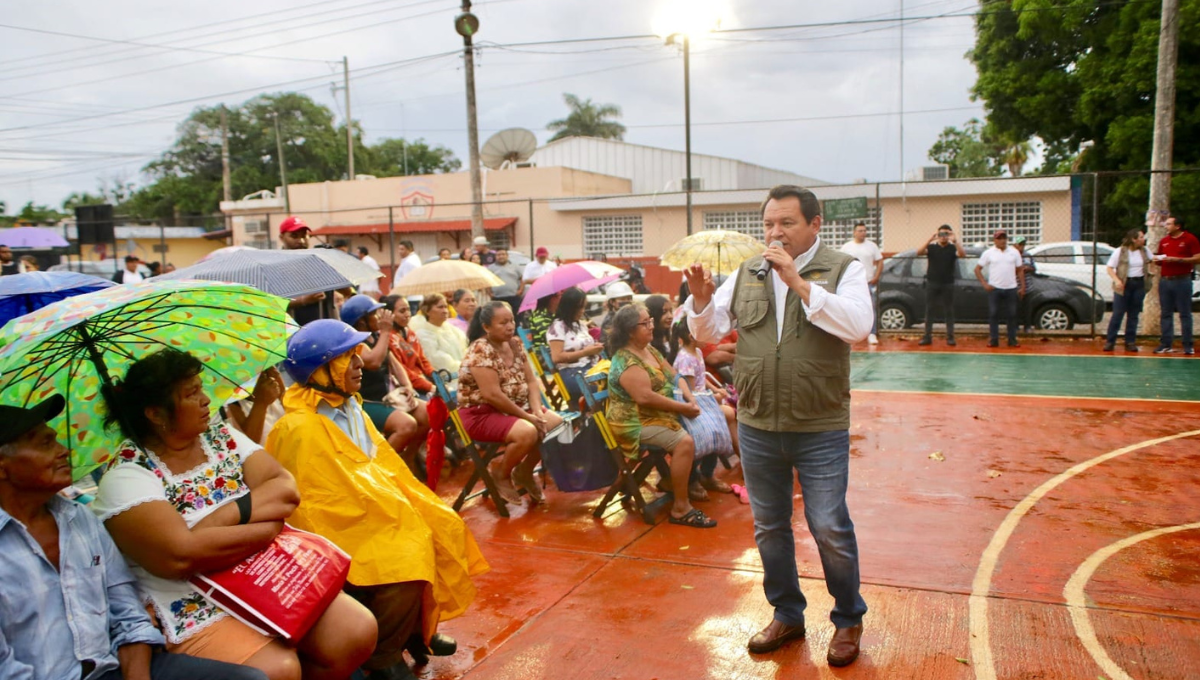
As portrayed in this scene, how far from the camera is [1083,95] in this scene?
2047cm

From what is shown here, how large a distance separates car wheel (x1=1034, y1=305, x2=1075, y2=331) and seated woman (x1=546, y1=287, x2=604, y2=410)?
9539mm

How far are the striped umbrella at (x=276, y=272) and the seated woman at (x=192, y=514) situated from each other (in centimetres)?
250

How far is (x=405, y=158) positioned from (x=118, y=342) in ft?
181

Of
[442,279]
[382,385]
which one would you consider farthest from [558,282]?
[382,385]

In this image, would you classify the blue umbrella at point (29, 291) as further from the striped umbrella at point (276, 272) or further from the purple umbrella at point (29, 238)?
the purple umbrella at point (29, 238)

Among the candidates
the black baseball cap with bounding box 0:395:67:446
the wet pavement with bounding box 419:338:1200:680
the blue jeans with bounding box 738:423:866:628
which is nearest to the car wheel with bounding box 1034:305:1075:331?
the wet pavement with bounding box 419:338:1200:680

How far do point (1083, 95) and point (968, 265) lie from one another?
28.0ft

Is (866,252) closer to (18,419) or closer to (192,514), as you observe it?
(192,514)

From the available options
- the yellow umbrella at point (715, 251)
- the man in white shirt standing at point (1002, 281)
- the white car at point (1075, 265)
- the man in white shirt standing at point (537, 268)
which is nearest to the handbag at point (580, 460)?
the yellow umbrella at point (715, 251)

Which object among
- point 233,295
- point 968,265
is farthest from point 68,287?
point 968,265

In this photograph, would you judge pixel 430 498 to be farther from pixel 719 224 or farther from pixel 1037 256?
pixel 719 224

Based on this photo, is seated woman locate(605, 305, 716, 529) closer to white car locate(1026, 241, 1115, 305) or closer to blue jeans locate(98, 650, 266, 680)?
blue jeans locate(98, 650, 266, 680)

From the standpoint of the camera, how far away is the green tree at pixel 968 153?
47.0 metres

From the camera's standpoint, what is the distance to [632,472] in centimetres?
586
